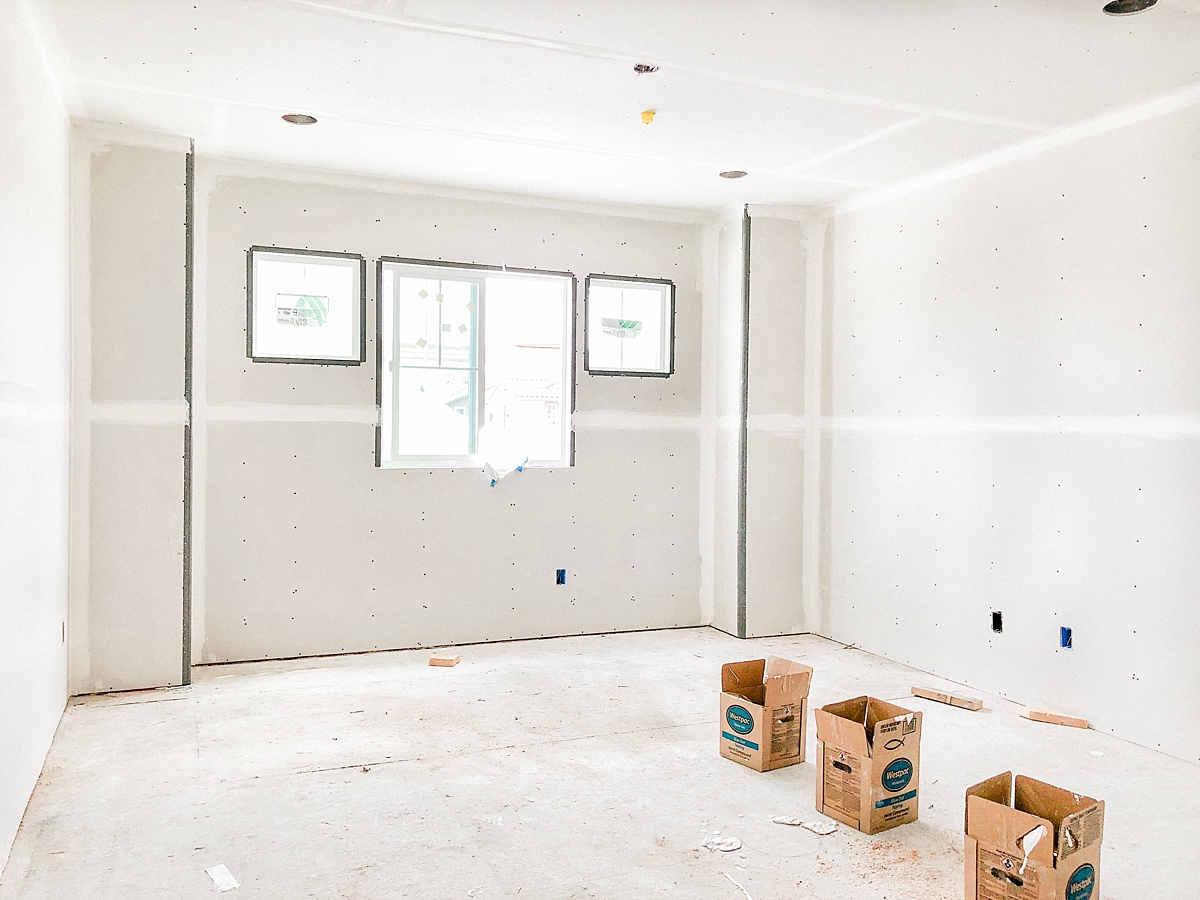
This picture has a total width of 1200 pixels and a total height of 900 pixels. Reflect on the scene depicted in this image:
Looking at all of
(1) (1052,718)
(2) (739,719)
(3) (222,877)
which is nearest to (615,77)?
(2) (739,719)

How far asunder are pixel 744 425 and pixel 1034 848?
359 cm

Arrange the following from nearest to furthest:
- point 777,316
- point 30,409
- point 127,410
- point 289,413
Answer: point 30,409 → point 127,410 → point 289,413 → point 777,316

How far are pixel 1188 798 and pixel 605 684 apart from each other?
249cm

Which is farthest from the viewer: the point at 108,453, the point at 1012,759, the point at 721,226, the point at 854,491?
the point at 721,226

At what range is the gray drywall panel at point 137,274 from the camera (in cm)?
427

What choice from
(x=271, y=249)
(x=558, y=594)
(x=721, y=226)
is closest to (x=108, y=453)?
(x=271, y=249)

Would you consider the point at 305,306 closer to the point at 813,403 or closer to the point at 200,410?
the point at 200,410

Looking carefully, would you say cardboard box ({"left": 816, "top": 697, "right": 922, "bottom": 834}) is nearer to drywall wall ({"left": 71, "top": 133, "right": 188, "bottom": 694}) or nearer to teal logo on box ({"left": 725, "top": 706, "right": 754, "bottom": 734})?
teal logo on box ({"left": 725, "top": 706, "right": 754, "bottom": 734})

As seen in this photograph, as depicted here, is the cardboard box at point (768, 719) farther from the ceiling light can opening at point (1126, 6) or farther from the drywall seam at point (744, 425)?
the ceiling light can opening at point (1126, 6)

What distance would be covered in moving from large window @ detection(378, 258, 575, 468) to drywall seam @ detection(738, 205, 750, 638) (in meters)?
1.08

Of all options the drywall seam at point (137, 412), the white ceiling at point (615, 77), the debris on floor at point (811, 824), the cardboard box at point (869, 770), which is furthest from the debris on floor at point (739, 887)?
the drywall seam at point (137, 412)

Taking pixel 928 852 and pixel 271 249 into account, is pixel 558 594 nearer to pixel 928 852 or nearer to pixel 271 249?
pixel 271 249

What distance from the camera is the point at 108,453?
428 centimetres

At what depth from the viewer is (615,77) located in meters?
3.54
